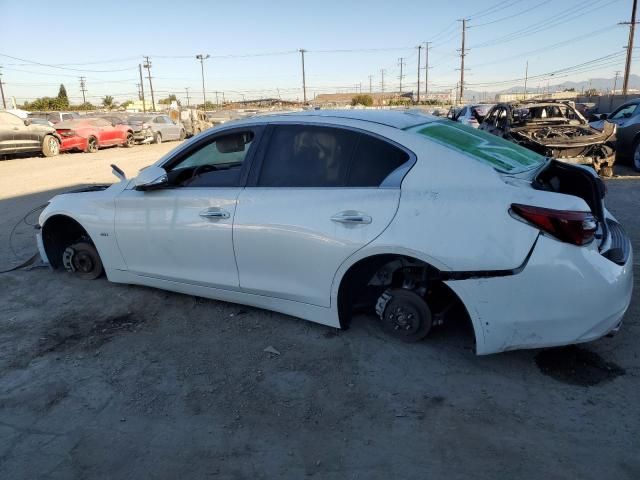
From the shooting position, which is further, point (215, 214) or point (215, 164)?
point (215, 164)

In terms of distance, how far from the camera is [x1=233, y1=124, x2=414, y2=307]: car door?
10.7ft

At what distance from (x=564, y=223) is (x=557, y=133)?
8.29 meters

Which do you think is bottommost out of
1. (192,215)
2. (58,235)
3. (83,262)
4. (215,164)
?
(83,262)

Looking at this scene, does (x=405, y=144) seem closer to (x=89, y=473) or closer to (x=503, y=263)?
(x=503, y=263)

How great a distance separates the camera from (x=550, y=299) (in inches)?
112

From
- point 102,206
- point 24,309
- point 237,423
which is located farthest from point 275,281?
point 24,309

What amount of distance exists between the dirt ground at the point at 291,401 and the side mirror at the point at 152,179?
107cm

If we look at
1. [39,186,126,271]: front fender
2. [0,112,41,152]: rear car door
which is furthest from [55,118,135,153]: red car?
[39,186,126,271]: front fender

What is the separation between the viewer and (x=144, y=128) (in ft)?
83.4

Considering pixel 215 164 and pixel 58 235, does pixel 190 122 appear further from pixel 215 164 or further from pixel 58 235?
pixel 215 164

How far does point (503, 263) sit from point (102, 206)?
3.42 m

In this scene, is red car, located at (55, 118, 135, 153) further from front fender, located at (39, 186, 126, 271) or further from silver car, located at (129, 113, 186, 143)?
front fender, located at (39, 186, 126, 271)

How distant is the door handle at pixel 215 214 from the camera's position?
3.75 meters

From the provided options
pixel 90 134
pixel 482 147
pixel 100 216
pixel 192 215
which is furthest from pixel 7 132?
pixel 482 147
